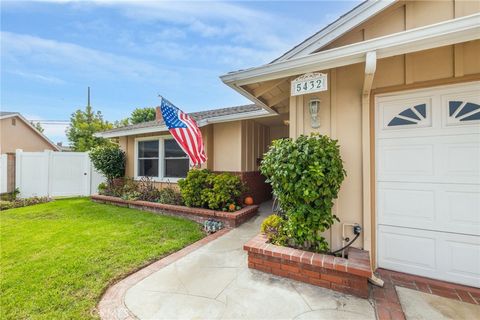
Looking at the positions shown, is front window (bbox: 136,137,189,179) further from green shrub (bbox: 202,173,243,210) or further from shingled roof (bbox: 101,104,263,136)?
green shrub (bbox: 202,173,243,210)

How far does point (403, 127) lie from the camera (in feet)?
10.4

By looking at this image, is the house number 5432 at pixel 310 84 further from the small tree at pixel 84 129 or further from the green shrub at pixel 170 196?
the small tree at pixel 84 129

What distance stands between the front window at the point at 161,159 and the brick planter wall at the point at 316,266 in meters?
5.30

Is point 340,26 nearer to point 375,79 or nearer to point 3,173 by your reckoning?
point 375,79

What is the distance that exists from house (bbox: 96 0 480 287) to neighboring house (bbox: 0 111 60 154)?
2096 cm

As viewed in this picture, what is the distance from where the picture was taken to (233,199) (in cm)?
645

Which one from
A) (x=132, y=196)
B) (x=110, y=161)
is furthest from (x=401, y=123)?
(x=110, y=161)

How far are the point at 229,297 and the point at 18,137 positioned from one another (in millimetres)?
22595

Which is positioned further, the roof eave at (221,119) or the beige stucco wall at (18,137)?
the beige stucco wall at (18,137)

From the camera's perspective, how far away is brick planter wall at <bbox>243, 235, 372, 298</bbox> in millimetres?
2684

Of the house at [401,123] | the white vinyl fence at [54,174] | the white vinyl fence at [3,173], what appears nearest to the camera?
the house at [401,123]

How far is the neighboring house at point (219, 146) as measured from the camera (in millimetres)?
7156

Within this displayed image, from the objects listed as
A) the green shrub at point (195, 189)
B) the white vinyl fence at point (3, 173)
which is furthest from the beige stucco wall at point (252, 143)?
the white vinyl fence at point (3, 173)

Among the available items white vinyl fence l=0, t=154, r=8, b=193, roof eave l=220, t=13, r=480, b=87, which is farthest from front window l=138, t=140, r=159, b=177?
white vinyl fence l=0, t=154, r=8, b=193
